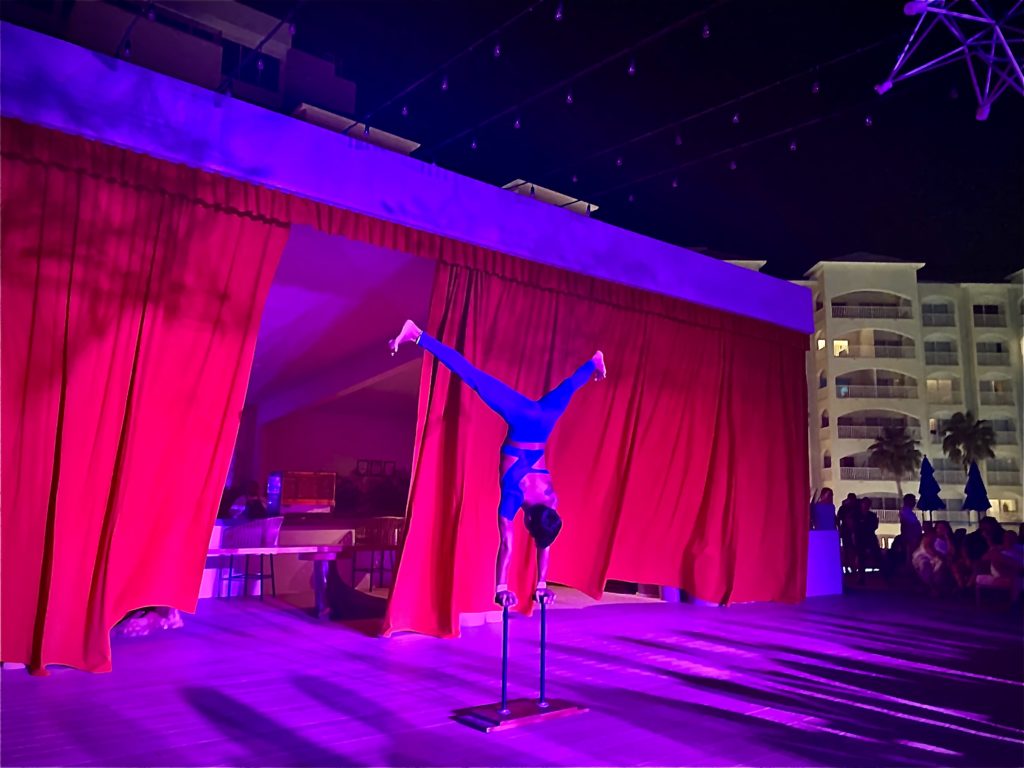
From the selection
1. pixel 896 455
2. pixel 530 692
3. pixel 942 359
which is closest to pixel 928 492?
pixel 530 692

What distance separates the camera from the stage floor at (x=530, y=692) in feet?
8.86

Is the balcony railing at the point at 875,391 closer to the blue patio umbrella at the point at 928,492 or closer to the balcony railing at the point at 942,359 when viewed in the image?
the balcony railing at the point at 942,359

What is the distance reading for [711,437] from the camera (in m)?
7.31

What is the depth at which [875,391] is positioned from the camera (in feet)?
105

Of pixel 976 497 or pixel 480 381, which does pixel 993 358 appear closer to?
pixel 976 497

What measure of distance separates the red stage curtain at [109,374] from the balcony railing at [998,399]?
120 feet

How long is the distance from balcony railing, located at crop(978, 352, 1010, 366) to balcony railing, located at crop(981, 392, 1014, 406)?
4.47 feet

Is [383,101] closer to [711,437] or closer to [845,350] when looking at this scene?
[711,437]

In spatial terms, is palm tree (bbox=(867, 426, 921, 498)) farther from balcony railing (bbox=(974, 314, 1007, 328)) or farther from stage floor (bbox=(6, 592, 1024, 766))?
stage floor (bbox=(6, 592, 1024, 766))

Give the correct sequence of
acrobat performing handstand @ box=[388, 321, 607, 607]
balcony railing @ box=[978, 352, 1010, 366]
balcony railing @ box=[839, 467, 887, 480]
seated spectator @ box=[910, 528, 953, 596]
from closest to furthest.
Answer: acrobat performing handstand @ box=[388, 321, 607, 607] → seated spectator @ box=[910, 528, 953, 596] → balcony railing @ box=[839, 467, 887, 480] → balcony railing @ box=[978, 352, 1010, 366]

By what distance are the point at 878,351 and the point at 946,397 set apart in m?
4.01

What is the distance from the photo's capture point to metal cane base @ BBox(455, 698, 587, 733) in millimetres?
2924

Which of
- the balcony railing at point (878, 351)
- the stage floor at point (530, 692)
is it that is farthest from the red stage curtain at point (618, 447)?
the balcony railing at point (878, 351)

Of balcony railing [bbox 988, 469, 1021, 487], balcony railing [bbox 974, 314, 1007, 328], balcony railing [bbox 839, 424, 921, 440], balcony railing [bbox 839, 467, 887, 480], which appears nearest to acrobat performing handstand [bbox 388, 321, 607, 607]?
balcony railing [bbox 839, 467, 887, 480]
